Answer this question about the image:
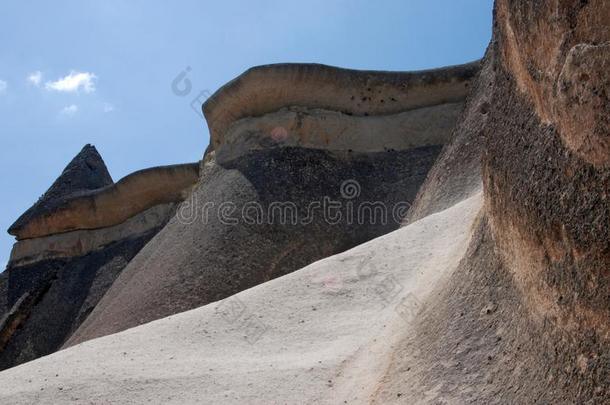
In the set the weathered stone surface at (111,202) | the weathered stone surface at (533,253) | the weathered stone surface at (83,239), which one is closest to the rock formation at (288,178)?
the weathered stone surface at (111,202)

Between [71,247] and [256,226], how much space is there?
181 inches

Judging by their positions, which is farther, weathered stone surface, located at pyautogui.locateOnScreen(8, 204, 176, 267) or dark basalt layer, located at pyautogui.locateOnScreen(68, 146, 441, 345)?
weathered stone surface, located at pyautogui.locateOnScreen(8, 204, 176, 267)

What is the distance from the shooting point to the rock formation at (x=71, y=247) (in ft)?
34.1

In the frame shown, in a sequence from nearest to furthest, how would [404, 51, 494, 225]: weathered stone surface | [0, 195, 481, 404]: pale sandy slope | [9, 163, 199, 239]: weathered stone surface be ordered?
1. [0, 195, 481, 404]: pale sandy slope
2. [404, 51, 494, 225]: weathered stone surface
3. [9, 163, 199, 239]: weathered stone surface

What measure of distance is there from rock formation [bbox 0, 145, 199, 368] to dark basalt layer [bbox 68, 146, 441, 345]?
4.89 ft

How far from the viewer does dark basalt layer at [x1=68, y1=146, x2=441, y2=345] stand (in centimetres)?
758

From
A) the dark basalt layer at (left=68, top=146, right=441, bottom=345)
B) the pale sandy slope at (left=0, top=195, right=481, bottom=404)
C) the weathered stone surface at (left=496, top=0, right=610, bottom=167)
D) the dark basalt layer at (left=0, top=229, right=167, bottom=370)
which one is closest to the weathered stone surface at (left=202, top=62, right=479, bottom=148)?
the dark basalt layer at (left=68, top=146, right=441, bottom=345)

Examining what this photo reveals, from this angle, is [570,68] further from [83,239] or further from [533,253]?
[83,239]

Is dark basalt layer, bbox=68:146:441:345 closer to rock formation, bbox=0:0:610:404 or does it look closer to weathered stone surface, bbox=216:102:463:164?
rock formation, bbox=0:0:610:404

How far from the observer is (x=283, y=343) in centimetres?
441

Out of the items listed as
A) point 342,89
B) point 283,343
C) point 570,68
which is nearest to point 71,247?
point 342,89

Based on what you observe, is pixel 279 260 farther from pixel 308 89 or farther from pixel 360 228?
pixel 308 89

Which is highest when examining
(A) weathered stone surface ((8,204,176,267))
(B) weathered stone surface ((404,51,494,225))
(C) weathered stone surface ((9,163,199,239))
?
(C) weathered stone surface ((9,163,199,239))

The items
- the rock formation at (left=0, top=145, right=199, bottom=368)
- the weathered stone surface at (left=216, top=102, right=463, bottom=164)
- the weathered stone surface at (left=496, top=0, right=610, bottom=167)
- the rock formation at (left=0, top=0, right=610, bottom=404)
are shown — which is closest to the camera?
the weathered stone surface at (left=496, top=0, right=610, bottom=167)
